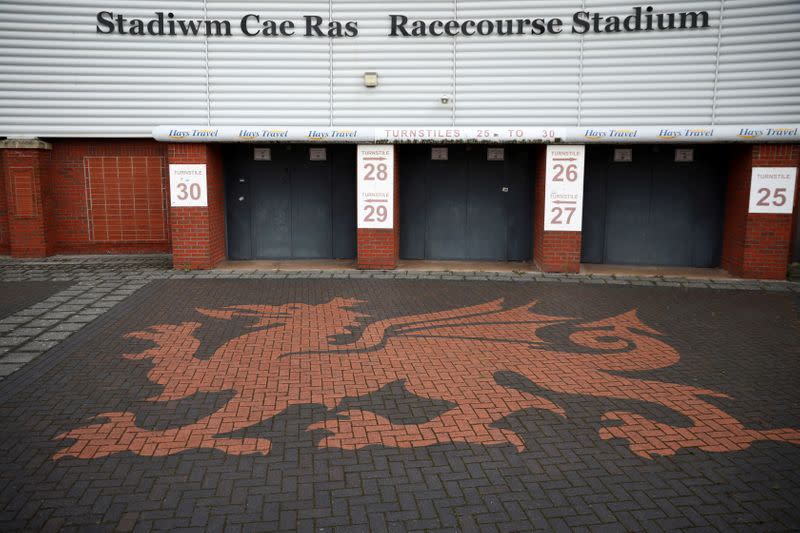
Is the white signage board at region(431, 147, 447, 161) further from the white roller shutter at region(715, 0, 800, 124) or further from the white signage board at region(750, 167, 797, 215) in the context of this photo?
the white signage board at region(750, 167, 797, 215)

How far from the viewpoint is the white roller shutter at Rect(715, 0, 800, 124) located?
11.7 m

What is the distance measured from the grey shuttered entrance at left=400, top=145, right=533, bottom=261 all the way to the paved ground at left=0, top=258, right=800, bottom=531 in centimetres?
435

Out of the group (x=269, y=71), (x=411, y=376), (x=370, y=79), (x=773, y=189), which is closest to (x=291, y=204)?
(x=269, y=71)

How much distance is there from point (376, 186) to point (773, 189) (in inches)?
308

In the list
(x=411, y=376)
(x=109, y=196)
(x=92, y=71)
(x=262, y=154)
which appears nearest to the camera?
(x=411, y=376)

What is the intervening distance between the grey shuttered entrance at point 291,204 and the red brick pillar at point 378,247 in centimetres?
143

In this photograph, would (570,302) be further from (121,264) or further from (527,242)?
(121,264)

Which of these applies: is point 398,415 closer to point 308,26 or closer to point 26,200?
point 308,26

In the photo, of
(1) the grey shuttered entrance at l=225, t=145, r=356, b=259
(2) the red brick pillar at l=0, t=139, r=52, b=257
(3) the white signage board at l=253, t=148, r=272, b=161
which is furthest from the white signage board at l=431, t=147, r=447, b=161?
(2) the red brick pillar at l=0, t=139, r=52, b=257

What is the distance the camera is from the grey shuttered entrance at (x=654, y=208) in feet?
44.1

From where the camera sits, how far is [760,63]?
1188 cm

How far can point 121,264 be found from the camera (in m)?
13.1

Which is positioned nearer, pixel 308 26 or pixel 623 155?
pixel 308 26

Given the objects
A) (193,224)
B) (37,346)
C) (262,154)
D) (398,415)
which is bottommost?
(398,415)
